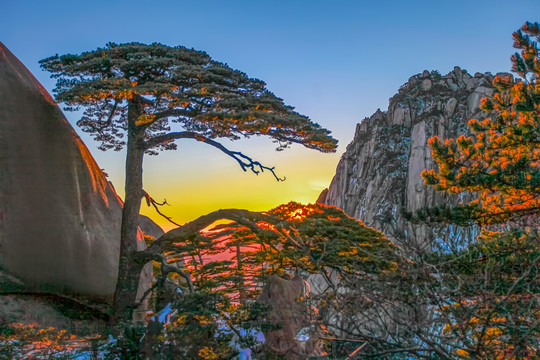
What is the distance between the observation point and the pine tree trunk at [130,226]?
9102 mm

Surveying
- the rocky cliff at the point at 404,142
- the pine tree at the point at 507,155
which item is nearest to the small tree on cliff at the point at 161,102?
the pine tree at the point at 507,155

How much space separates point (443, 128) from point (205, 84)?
37.8m

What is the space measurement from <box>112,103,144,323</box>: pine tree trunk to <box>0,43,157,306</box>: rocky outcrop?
1154 mm

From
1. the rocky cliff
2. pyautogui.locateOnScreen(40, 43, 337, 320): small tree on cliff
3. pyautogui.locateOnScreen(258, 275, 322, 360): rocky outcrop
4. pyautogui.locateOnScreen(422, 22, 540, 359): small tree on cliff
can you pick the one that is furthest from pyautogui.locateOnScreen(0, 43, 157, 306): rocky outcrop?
the rocky cliff

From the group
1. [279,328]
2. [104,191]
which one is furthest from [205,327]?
[104,191]

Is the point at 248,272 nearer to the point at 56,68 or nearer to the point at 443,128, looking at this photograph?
the point at 56,68

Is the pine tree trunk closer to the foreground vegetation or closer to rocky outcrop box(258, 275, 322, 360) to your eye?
the foreground vegetation

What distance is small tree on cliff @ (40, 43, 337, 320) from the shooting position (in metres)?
7.95

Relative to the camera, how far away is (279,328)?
5.33 m

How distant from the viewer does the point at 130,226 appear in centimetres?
948

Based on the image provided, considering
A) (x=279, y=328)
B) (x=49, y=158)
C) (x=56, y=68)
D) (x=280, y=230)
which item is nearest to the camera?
(x=279, y=328)

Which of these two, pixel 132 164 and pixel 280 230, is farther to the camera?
pixel 132 164

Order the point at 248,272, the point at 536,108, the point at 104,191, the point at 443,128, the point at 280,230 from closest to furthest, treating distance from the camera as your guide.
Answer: the point at 536,108 → the point at 280,230 → the point at 104,191 → the point at 248,272 → the point at 443,128

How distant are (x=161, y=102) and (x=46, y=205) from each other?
134 inches
